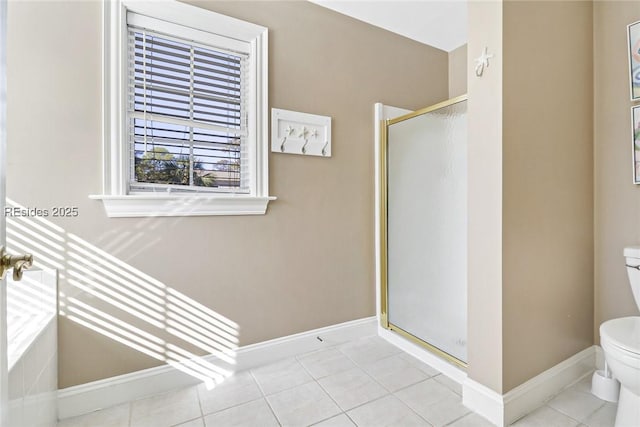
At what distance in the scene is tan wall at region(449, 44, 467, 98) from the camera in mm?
2545

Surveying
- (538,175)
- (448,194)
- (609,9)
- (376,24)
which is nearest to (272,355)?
(448,194)

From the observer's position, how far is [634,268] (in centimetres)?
150

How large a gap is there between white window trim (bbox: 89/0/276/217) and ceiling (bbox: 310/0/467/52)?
68cm

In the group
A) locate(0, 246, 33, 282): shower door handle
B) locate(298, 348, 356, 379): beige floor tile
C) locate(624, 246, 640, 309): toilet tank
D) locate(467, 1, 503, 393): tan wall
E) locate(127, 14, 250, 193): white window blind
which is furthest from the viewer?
locate(298, 348, 356, 379): beige floor tile

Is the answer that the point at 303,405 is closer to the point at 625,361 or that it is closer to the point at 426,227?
the point at 426,227

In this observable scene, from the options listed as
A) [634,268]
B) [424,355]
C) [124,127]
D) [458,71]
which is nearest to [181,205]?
[124,127]

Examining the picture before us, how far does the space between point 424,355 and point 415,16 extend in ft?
7.69

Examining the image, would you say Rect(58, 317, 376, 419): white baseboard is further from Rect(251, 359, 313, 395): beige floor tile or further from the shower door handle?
the shower door handle

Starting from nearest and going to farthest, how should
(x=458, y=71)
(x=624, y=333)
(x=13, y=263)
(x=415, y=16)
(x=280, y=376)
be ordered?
(x=13, y=263), (x=624, y=333), (x=280, y=376), (x=415, y=16), (x=458, y=71)

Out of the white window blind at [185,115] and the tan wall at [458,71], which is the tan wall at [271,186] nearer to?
the tan wall at [458,71]

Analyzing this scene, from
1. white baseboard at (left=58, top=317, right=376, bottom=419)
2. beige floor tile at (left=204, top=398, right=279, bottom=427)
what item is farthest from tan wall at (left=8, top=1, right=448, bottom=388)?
beige floor tile at (left=204, top=398, right=279, bottom=427)

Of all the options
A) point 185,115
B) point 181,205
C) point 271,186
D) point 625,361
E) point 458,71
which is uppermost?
point 458,71

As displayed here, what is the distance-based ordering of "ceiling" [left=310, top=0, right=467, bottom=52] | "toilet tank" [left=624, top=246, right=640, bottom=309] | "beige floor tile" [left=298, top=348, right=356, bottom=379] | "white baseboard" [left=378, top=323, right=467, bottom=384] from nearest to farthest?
"toilet tank" [left=624, top=246, right=640, bottom=309], "white baseboard" [left=378, top=323, right=467, bottom=384], "beige floor tile" [left=298, top=348, right=356, bottom=379], "ceiling" [left=310, top=0, right=467, bottom=52]

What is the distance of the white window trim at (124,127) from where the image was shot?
60.6 inches
